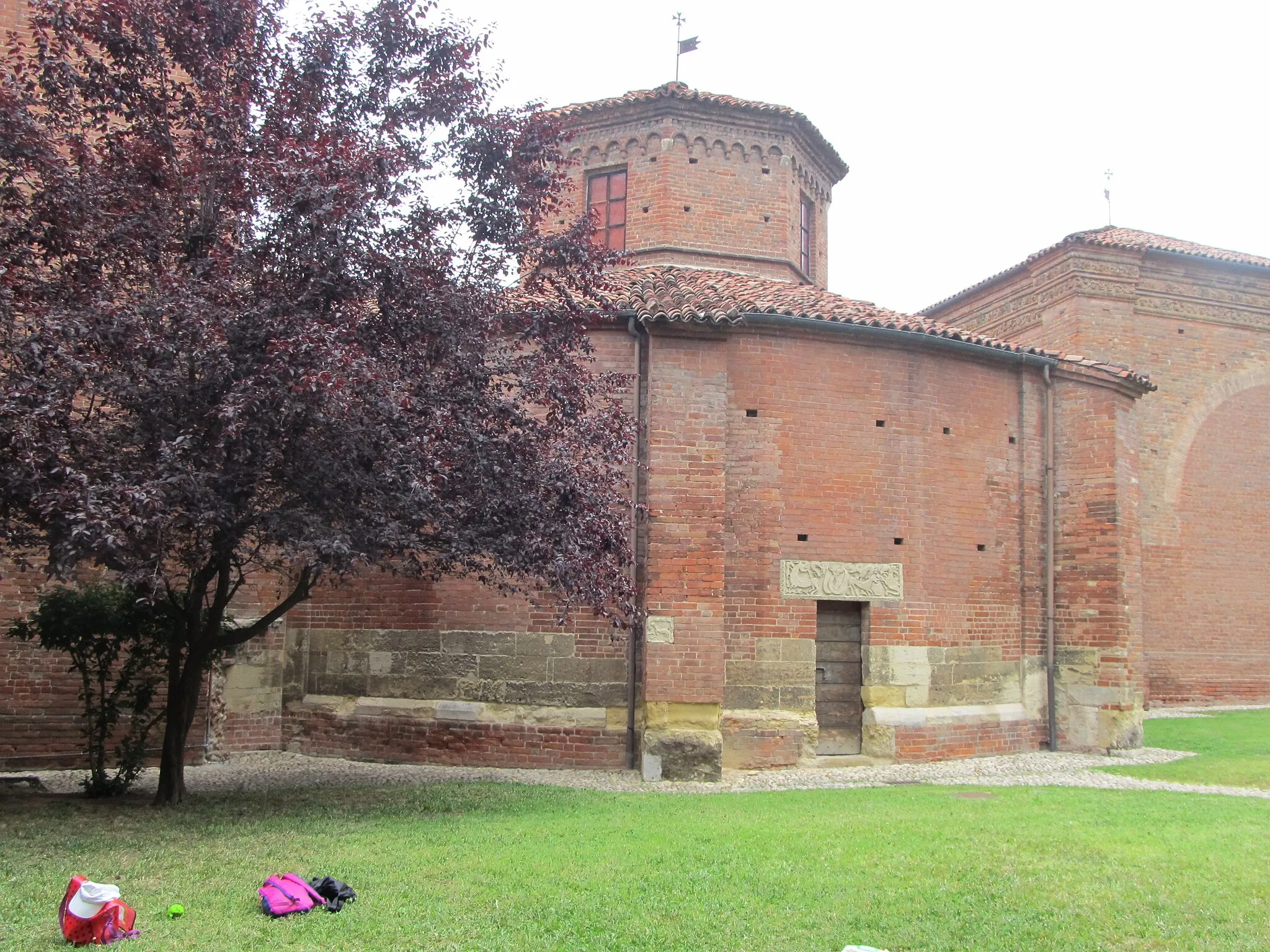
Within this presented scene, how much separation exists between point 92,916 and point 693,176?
14.5 meters

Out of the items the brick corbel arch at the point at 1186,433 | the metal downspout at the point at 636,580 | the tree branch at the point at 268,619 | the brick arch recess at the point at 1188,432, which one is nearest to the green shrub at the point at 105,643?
the tree branch at the point at 268,619

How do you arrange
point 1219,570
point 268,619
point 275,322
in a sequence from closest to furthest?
point 275,322
point 268,619
point 1219,570

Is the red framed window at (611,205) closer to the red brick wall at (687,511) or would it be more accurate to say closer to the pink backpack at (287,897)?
the red brick wall at (687,511)

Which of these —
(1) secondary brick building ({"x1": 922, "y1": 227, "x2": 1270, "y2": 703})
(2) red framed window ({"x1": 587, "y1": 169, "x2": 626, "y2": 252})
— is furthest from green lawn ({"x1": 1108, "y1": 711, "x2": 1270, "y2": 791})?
(2) red framed window ({"x1": 587, "y1": 169, "x2": 626, "y2": 252})

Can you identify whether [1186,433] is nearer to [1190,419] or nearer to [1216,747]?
[1190,419]

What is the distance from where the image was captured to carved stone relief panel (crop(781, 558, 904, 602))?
13.1 meters

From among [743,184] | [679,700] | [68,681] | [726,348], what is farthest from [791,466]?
[68,681]

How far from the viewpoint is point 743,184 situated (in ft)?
57.5

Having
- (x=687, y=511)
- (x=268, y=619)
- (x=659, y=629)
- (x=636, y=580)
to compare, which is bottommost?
(x=659, y=629)

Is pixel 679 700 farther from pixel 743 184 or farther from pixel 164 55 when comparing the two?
pixel 743 184

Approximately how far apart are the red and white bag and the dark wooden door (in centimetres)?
930

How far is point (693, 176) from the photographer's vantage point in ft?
56.9

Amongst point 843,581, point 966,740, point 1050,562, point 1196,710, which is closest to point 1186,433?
point 1196,710

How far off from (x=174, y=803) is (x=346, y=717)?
393 cm
